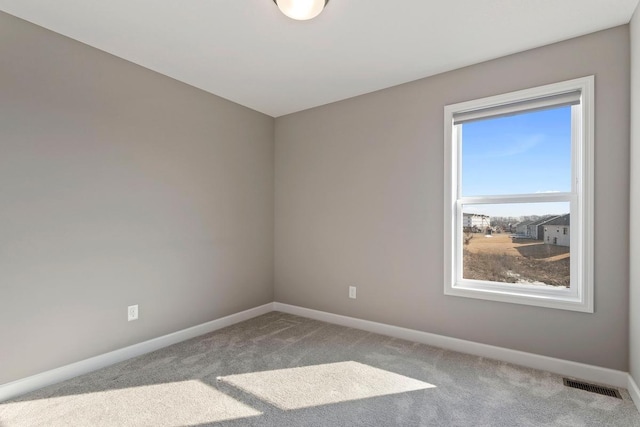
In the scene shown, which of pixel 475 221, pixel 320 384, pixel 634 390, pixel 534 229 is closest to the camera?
pixel 634 390

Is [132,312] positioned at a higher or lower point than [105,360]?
higher

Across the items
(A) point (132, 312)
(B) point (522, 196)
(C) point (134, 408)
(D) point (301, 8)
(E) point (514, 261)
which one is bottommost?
(C) point (134, 408)

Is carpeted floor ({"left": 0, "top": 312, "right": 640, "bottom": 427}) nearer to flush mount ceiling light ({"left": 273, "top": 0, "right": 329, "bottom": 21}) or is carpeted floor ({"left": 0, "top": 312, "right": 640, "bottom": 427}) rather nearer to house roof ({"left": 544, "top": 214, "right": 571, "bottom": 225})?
house roof ({"left": 544, "top": 214, "right": 571, "bottom": 225})

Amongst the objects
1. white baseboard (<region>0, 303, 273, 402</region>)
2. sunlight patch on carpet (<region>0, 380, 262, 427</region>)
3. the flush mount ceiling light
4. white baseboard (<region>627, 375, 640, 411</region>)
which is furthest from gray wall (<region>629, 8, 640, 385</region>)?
white baseboard (<region>0, 303, 273, 402</region>)

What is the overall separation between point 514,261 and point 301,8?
241cm

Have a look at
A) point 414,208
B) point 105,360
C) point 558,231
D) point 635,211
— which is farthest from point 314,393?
point 635,211

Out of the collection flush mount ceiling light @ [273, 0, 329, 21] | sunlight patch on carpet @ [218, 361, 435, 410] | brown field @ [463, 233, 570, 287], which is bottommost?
sunlight patch on carpet @ [218, 361, 435, 410]

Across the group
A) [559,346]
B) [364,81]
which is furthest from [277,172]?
[559,346]

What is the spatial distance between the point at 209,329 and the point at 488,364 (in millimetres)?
2455

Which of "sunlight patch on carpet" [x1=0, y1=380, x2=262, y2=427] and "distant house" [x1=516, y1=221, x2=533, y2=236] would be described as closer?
"sunlight patch on carpet" [x1=0, y1=380, x2=262, y2=427]

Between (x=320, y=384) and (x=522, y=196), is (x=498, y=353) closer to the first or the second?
(x=522, y=196)

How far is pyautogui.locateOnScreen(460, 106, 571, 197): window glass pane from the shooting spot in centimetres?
238

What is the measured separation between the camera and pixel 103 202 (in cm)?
242

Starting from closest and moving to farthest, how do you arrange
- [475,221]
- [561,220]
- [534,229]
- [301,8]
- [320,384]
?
[301,8]
[320,384]
[561,220]
[534,229]
[475,221]
